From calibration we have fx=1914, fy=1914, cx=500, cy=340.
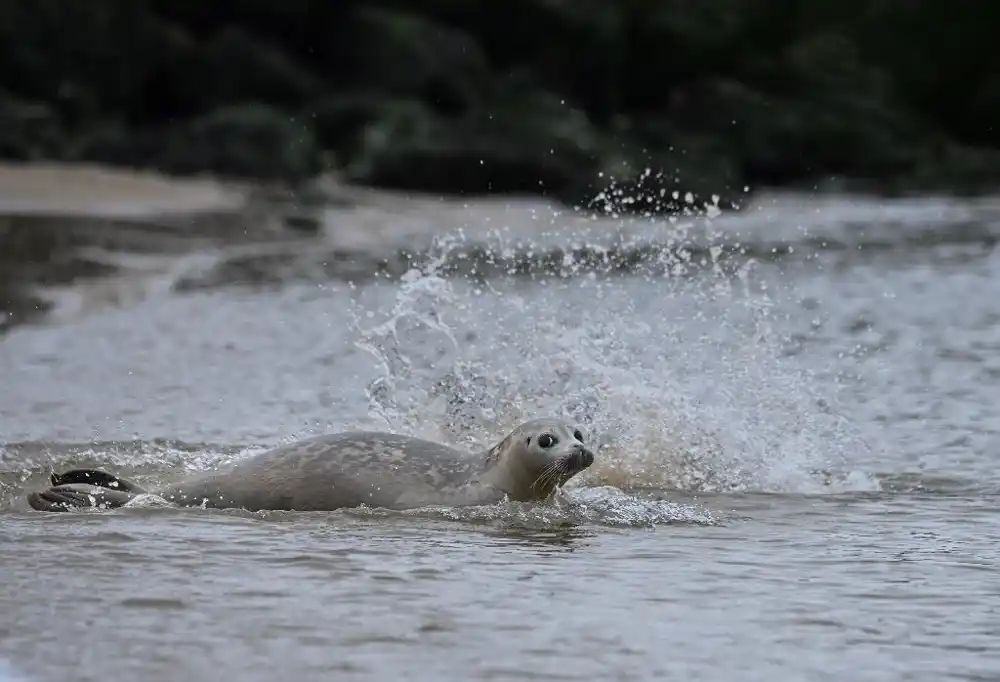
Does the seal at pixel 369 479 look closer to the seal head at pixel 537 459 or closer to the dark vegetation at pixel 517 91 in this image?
the seal head at pixel 537 459

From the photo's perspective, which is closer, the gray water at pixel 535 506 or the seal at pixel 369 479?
the gray water at pixel 535 506

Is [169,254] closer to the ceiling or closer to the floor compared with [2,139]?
closer to the floor

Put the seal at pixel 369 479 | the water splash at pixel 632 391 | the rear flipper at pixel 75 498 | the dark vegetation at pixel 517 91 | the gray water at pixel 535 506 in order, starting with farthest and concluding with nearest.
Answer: the dark vegetation at pixel 517 91 < the water splash at pixel 632 391 < the seal at pixel 369 479 < the rear flipper at pixel 75 498 < the gray water at pixel 535 506

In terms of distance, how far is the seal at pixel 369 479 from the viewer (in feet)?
22.1

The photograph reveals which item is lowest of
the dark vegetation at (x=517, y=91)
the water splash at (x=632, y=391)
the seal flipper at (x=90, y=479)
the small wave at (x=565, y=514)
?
the small wave at (x=565, y=514)

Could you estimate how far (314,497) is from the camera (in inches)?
267

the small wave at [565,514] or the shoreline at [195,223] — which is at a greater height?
the shoreline at [195,223]

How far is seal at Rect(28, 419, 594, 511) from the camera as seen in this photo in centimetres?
675

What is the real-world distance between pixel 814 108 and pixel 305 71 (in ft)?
27.8

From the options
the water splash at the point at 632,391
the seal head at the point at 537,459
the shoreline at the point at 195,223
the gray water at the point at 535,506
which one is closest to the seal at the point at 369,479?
the seal head at the point at 537,459

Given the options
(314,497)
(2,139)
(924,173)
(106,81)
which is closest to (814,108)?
(924,173)

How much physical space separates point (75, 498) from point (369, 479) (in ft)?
3.36

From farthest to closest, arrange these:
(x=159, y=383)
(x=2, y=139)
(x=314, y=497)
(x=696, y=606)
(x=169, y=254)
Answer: (x=2, y=139)
(x=169, y=254)
(x=159, y=383)
(x=314, y=497)
(x=696, y=606)

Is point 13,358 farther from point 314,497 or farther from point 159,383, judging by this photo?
point 314,497
